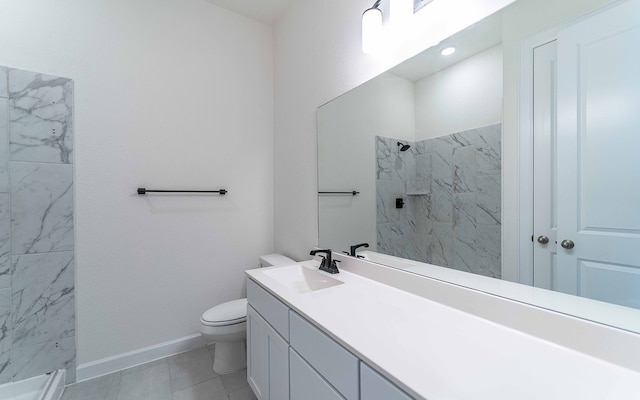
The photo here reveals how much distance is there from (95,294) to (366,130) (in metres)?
2.04

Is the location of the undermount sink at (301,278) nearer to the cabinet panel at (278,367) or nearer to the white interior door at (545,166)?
the cabinet panel at (278,367)

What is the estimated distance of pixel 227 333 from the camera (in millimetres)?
1642

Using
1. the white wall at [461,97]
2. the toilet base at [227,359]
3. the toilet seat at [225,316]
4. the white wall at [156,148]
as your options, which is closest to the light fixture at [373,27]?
the white wall at [461,97]

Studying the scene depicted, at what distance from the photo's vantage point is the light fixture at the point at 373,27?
125 cm

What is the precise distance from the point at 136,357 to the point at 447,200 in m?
2.24

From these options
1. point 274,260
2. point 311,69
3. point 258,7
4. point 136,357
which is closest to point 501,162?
point 311,69

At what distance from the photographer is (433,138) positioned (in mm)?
1114

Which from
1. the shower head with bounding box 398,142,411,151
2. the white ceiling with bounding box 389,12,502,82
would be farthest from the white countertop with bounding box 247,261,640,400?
the white ceiling with bounding box 389,12,502,82

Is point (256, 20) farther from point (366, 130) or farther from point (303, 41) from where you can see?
point (366, 130)

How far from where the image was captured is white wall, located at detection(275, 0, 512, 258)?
111 centimetres

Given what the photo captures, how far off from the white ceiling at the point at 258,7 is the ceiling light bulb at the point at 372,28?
1138 mm

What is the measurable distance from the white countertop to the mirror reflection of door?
0.23 m

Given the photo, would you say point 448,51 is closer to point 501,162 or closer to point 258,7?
point 501,162

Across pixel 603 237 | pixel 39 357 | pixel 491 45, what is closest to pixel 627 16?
pixel 491 45
